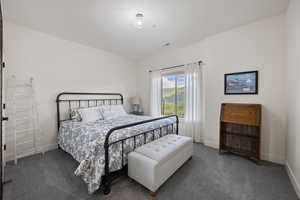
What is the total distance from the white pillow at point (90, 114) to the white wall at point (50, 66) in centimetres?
73

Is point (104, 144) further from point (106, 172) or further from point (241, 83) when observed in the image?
point (241, 83)

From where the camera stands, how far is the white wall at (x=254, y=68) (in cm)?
225

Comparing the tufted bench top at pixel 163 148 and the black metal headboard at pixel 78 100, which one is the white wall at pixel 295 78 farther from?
the black metal headboard at pixel 78 100

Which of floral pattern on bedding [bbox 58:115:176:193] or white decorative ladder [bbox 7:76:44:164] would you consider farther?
white decorative ladder [bbox 7:76:44:164]

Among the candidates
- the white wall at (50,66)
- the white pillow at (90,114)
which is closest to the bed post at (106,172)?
the white pillow at (90,114)

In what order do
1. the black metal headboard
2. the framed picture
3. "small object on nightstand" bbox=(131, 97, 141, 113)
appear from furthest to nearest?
"small object on nightstand" bbox=(131, 97, 141, 113) → the black metal headboard → the framed picture

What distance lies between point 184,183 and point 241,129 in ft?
5.76

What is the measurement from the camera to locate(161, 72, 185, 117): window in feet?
12.4

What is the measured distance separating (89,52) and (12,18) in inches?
57.8

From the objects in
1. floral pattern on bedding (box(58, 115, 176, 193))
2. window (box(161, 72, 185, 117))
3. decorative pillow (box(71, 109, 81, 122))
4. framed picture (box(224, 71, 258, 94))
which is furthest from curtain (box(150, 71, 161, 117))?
decorative pillow (box(71, 109, 81, 122))

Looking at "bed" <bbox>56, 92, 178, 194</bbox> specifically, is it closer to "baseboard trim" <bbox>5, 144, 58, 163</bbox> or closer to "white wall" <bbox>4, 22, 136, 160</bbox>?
"white wall" <bbox>4, 22, 136, 160</bbox>

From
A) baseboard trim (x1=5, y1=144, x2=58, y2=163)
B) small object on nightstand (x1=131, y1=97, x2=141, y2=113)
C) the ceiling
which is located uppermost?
the ceiling

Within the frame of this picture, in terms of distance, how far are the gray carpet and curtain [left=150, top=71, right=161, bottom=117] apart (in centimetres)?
211

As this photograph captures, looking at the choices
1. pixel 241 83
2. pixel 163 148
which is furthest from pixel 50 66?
pixel 241 83
